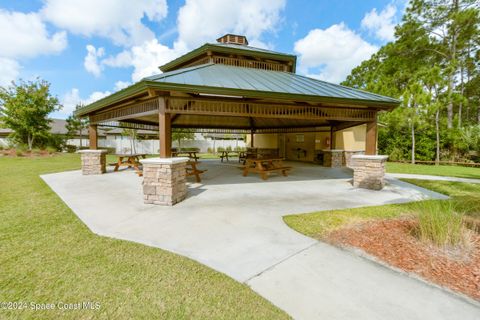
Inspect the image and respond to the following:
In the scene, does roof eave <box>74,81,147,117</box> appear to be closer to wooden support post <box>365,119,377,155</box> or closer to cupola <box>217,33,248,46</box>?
wooden support post <box>365,119,377,155</box>

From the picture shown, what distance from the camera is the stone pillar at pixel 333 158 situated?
43.5ft

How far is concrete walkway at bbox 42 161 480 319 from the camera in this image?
2141mm

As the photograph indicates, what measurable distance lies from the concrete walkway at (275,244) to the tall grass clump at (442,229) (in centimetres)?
117

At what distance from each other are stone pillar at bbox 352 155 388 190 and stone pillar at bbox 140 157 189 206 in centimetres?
601

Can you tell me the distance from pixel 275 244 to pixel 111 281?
221 cm

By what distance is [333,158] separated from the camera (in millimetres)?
13297

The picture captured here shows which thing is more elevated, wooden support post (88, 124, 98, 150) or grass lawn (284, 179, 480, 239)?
wooden support post (88, 124, 98, 150)

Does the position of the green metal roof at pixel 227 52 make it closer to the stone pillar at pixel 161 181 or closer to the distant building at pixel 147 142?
the stone pillar at pixel 161 181

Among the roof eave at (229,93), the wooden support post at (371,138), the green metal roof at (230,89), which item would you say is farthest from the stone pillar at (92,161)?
the wooden support post at (371,138)

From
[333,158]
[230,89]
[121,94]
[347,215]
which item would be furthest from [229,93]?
[333,158]

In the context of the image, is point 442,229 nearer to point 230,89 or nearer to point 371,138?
point 230,89

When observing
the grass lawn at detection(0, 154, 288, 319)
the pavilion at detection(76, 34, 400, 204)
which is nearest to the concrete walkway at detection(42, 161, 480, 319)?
the grass lawn at detection(0, 154, 288, 319)

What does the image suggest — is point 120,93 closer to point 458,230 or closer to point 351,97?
point 351,97

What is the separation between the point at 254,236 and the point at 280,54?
30.1ft
